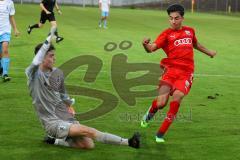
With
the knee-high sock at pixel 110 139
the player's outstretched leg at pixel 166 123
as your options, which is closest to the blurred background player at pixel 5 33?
the player's outstretched leg at pixel 166 123

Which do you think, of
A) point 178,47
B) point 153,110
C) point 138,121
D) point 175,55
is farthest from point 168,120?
point 138,121

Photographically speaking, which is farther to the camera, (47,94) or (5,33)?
(5,33)

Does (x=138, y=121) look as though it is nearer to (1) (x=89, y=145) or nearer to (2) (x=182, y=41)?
(2) (x=182, y=41)

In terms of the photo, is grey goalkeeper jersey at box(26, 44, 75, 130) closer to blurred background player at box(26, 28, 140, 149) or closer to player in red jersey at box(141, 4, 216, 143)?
blurred background player at box(26, 28, 140, 149)

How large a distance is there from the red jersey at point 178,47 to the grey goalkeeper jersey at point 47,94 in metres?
2.11

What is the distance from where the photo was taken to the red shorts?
9828 millimetres

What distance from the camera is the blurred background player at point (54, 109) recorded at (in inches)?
337

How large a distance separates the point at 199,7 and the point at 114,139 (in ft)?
223

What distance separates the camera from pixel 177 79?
32.6 feet

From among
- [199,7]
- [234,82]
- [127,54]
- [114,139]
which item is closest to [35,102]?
[114,139]

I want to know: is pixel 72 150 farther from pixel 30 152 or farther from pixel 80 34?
pixel 80 34

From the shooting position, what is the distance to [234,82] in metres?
16.3

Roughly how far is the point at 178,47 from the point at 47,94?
2.58 m

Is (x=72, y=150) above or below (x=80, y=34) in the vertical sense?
above
